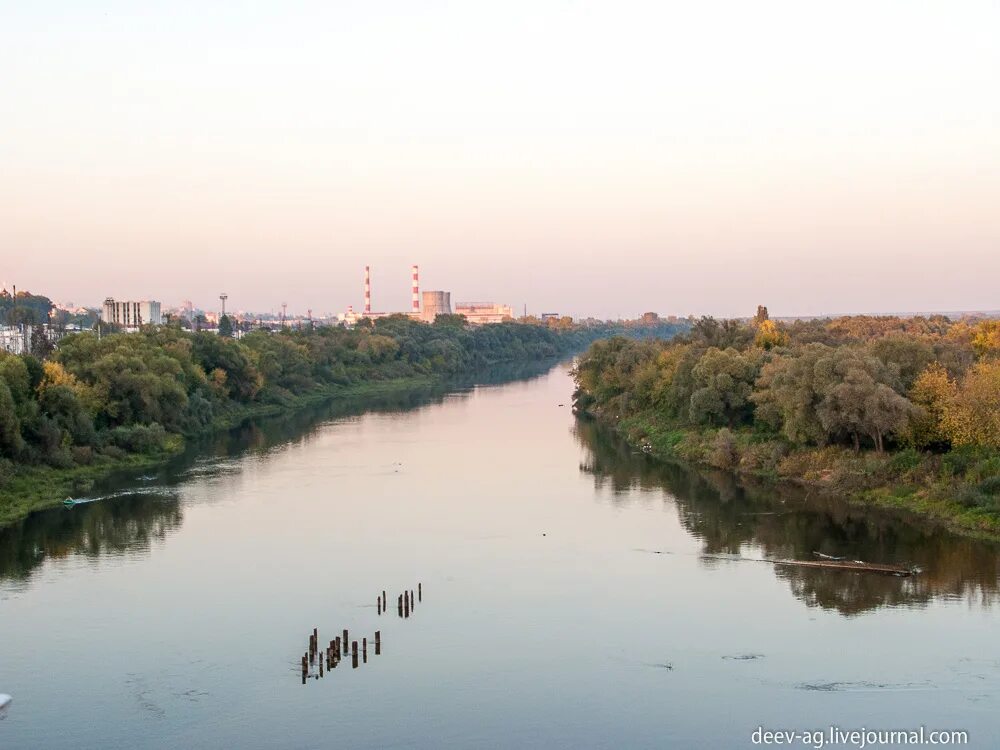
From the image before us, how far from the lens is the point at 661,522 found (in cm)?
2562

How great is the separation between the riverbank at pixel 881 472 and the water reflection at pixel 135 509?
14370 millimetres

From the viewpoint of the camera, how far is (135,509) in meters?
27.0

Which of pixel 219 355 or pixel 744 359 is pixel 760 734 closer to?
pixel 744 359

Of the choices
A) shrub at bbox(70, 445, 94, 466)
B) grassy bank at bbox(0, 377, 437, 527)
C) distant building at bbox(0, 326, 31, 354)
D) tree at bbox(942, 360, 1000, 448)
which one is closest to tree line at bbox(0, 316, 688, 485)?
shrub at bbox(70, 445, 94, 466)

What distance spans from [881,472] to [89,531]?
59.8 feet

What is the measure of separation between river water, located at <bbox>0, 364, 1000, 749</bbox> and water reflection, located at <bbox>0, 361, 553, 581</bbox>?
0.36ft

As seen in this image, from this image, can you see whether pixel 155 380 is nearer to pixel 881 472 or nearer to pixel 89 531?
pixel 89 531

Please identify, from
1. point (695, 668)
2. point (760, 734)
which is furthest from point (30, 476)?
point (760, 734)

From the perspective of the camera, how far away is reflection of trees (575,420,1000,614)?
19484 millimetres

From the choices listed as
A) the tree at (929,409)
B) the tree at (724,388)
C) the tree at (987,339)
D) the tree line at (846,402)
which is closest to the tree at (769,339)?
the tree line at (846,402)

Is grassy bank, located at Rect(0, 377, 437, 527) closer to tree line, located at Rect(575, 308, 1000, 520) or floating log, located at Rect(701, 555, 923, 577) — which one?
floating log, located at Rect(701, 555, 923, 577)

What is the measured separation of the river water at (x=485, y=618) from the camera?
14.5 m

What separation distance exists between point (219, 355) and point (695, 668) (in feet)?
121

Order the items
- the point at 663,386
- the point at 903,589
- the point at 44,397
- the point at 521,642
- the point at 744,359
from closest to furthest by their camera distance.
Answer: the point at 521,642 < the point at 903,589 < the point at 44,397 < the point at 744,359 < the point at 663,386
